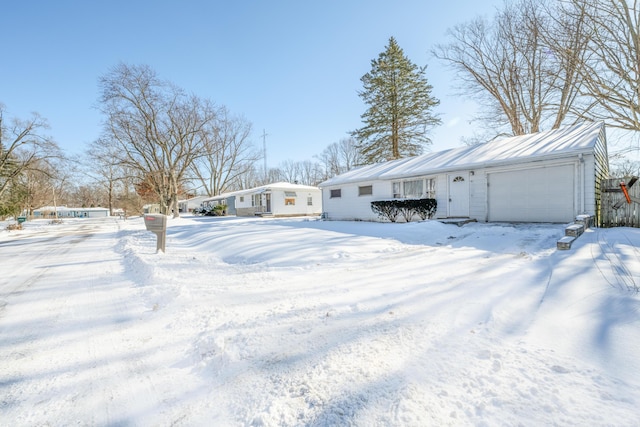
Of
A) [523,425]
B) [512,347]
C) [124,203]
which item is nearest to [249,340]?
[523,425]

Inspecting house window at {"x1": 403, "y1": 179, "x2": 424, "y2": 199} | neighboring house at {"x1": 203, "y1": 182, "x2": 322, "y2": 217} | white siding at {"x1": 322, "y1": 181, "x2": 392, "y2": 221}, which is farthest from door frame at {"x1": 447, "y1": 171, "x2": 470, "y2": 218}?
neighboring house at {"x1": 203, "y1": 182, "x2": 322, "y2": 217}

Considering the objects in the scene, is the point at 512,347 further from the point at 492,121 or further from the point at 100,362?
the point at 492,121

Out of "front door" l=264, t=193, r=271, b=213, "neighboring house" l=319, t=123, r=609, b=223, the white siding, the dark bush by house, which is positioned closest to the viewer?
"neighboring house" l=319, t=123, r=609, b=223

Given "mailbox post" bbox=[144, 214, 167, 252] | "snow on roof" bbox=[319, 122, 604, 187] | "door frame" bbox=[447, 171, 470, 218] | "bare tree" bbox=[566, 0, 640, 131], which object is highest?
"bare tree" bbox=[566, 0, 640, 131]

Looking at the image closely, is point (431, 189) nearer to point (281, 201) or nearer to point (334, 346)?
point (334, 346)

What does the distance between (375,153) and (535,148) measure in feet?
48.7

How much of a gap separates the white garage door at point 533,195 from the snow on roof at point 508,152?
23.6 inches

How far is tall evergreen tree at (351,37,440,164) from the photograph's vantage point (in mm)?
22781

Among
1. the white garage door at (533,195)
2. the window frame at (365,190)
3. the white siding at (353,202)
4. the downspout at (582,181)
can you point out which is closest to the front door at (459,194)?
the white garage door at (533,195)

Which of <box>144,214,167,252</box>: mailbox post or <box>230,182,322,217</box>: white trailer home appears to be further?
<box>230,182,322,217</box>: white trailer home

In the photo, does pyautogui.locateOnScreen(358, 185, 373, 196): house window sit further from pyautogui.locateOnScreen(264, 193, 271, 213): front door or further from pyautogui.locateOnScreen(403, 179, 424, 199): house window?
pyautogui.locateOnScreen(264, 193, 271, 213): front door

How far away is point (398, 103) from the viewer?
2289cm

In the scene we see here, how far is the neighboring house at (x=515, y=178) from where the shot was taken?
8.73 metres

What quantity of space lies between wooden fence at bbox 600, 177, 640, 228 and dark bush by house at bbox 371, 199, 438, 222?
16.8 ft
